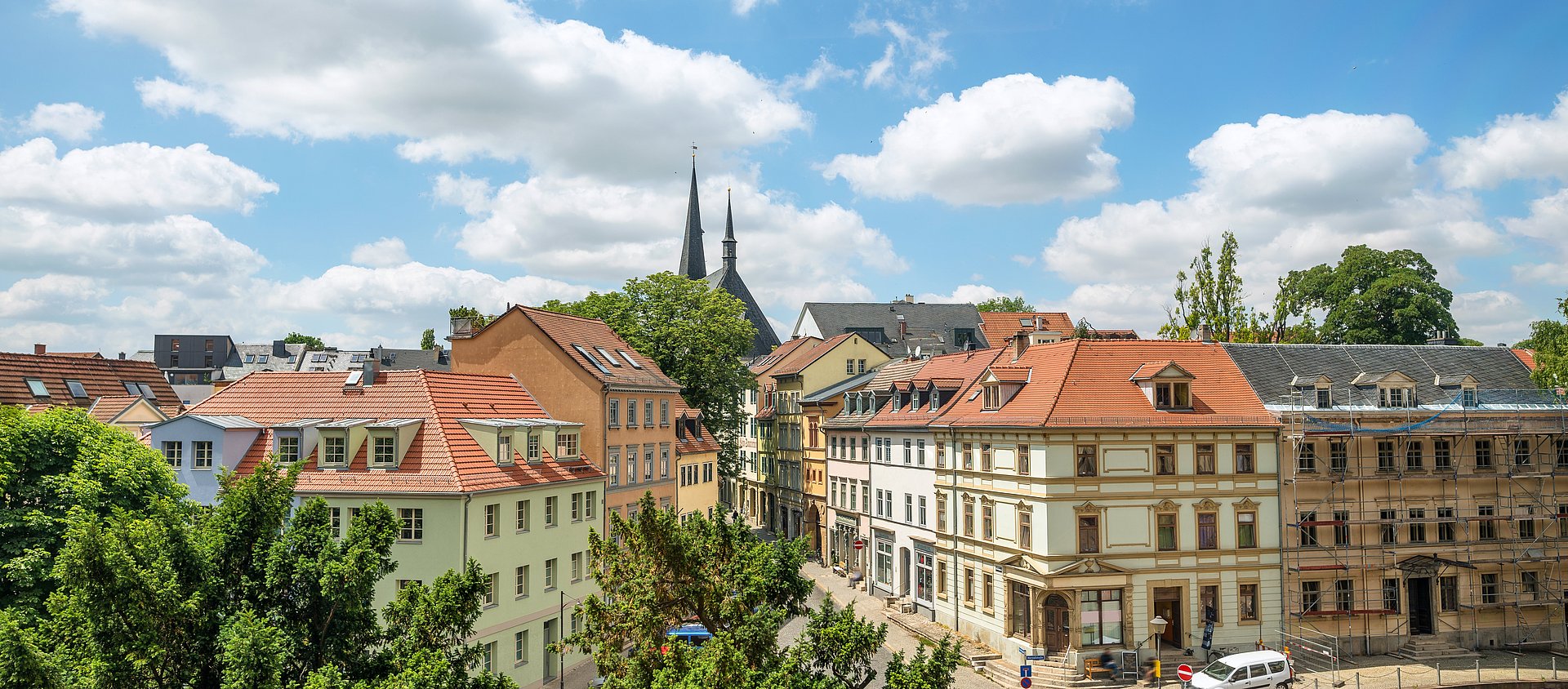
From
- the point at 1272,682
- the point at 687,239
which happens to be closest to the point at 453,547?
the point at 1272,682

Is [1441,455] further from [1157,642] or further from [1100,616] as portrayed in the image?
[1100,616]

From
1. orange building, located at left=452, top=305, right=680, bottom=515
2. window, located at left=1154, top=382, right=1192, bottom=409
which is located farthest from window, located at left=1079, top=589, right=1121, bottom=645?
orange building, located at left=452, top=305, right=680, bottom=515

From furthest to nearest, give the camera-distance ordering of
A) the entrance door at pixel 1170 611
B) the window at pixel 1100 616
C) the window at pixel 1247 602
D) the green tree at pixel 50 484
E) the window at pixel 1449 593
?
1. the window at pixel 1449 593
2. the window at pixel 1247 602
3. the entrance door at pixel 1170 611
4. the window at pixel 1100 616
5. the green tree at pixel 50 484

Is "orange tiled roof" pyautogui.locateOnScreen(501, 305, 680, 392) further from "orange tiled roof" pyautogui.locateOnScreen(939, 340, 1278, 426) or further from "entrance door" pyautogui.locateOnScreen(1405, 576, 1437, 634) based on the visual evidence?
"entrance door" pyautogui.locateOnScreen(1405, 576, 1437, 634)

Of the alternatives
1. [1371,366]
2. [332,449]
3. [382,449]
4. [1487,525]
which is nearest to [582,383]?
[382,449]

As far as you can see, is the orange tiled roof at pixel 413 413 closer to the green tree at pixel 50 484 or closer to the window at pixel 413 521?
the window at pixel 413 521

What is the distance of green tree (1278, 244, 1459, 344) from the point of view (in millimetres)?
75188

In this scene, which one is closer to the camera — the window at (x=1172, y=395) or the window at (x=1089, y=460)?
the window at (x=1089, y=460)

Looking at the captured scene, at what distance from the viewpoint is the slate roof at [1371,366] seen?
42125 mm

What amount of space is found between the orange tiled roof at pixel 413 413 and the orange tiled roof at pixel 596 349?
12.4 feet

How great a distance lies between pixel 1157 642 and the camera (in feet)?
124

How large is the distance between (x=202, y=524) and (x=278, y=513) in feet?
4.13

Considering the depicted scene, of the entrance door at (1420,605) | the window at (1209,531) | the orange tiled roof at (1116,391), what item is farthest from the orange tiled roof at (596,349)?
the entrance door at (1420,605)

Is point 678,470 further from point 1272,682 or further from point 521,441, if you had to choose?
point 1272,682
